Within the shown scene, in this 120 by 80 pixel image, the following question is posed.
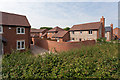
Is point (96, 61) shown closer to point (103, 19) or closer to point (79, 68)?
point (79, 68)

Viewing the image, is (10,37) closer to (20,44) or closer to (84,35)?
(20,44)

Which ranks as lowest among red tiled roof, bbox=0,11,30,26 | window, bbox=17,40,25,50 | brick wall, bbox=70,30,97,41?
window, bbox=17,40,25,50

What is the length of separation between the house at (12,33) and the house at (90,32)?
19.6 meters

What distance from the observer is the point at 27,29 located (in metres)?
14.1

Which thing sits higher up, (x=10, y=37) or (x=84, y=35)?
(x=84, y=35)

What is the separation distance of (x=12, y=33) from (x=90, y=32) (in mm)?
23424

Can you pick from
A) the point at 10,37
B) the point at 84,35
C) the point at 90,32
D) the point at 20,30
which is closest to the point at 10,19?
the point at 20,30

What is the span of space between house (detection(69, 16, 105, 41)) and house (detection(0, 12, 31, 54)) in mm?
19623

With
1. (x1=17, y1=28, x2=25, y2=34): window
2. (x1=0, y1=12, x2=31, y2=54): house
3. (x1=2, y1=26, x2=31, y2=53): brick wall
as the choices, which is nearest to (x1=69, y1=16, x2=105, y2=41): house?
(x1=0, y1=12, x2=31, y2=54): house

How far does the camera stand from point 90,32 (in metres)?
24.6

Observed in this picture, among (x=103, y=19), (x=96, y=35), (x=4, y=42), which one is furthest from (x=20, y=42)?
(x=103, y=19)

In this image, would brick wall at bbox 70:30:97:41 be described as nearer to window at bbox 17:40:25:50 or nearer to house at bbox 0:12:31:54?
house at bbox 0:12:31:54

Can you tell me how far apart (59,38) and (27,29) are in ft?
45.7

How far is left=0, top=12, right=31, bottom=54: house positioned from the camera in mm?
11656
